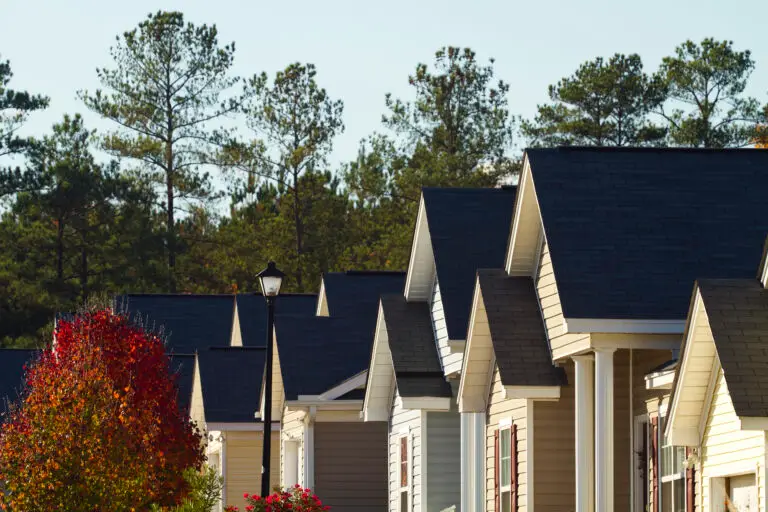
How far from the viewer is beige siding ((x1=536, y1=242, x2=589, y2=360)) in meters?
20.2

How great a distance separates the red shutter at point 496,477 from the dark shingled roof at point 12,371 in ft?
121

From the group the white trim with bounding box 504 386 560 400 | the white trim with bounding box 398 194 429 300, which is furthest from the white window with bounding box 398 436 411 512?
→ the white trim with bounding box 504 386 560 400

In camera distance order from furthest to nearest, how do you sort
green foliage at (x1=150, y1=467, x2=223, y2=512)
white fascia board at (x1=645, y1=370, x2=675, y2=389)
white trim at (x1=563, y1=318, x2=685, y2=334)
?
green foliage at (x1=150, y1=467, x2=223, y2=512), white trim at (x1=563, y1=318, x2=685, y2=334), white fascia board at (x1=645, y1=370, x2=675, y2=389)

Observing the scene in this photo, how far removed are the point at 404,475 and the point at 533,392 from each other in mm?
8157

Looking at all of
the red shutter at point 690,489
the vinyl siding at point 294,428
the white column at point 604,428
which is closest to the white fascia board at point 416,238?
the vinyl siding at point 294,428

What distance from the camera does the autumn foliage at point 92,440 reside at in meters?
30.3

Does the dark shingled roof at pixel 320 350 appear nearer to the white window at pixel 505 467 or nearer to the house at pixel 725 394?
the white window at pixel 505 467

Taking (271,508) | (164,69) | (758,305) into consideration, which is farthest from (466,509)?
(164,69)

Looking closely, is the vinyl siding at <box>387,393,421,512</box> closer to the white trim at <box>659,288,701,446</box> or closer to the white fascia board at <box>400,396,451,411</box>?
the white fascia board at <box>400,396,451,411</box>

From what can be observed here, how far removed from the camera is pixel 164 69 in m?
78.6

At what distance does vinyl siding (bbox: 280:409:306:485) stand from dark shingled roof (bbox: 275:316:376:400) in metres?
0.81

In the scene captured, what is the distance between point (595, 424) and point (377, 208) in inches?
2184

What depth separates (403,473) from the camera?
28.8 meters

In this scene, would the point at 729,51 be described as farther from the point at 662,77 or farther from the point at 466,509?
the point at 466,509
